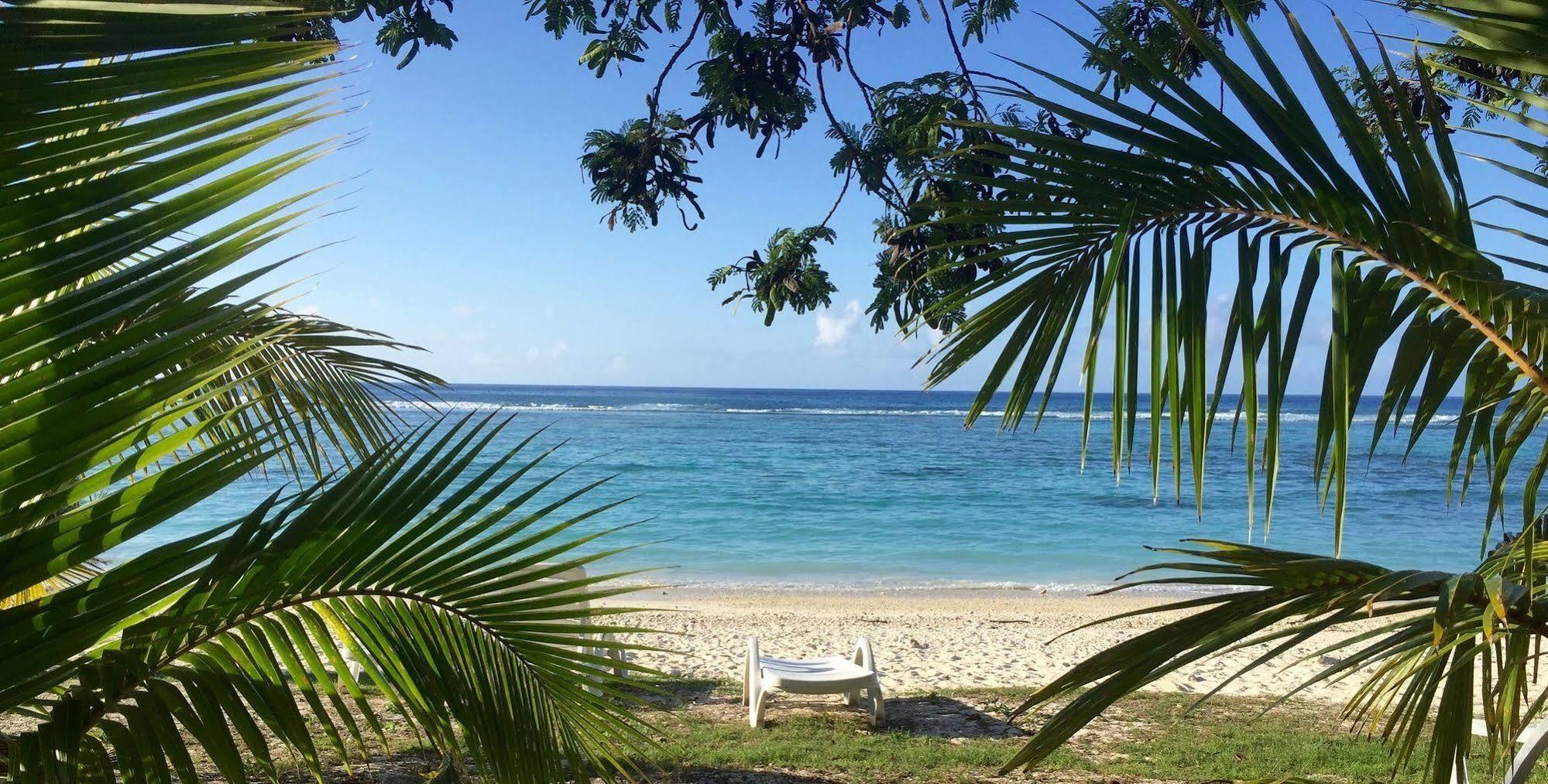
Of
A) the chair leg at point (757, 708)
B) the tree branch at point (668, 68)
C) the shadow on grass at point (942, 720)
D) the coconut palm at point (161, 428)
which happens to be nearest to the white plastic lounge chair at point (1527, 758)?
the coconut palm at point (161, 428)

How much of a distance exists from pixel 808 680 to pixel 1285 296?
200 inches

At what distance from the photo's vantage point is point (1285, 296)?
186 cm

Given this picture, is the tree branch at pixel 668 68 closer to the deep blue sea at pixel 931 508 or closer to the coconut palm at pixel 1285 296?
the coconut palm at pixel 1285 296

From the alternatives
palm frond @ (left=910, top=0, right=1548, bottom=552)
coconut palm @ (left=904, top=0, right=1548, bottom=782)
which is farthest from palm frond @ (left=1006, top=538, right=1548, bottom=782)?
palm frond @ (left=910, top=0, right=1548, bottom=552)

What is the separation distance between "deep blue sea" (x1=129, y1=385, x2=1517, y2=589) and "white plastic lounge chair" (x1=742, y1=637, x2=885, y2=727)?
1.93 meters

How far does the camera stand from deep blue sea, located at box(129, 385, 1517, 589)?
1672cm

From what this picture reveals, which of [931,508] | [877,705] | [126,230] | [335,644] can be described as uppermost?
[126,230]

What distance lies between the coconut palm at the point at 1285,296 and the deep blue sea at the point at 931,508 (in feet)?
9.89

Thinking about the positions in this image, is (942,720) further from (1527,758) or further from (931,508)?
(931,508)

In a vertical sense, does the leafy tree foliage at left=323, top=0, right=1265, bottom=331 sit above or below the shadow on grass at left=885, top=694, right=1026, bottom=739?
above

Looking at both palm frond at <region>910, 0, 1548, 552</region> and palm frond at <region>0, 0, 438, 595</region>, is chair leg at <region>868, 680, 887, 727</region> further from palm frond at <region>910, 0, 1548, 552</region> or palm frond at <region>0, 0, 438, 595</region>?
palm frond at <region>0, 0, 438, 595</region>

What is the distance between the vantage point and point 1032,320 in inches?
79.4

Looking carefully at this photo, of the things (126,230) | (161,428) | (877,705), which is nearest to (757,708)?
(877,705)

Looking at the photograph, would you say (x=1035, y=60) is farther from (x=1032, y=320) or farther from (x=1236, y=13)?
(x=1032, y=320)
